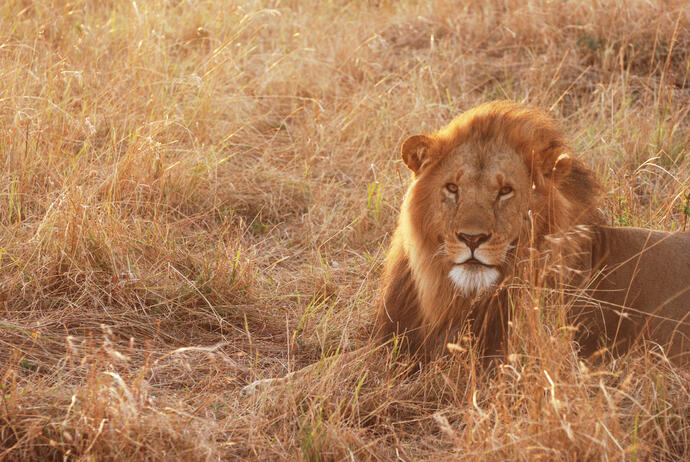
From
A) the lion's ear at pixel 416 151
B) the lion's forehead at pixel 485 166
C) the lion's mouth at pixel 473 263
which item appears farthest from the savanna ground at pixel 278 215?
the lion's ear at pixel 416 151

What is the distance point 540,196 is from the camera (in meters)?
3.35

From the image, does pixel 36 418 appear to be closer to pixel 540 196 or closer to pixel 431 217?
pixel 431 217

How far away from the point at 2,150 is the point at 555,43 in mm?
4197

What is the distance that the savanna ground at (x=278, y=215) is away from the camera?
9.29 feet

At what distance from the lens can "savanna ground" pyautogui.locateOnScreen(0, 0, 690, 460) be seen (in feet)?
9.29

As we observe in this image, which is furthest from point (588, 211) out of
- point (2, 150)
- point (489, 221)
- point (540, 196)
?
point (2, 150)

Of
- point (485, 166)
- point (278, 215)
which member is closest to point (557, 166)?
point (485, 166)

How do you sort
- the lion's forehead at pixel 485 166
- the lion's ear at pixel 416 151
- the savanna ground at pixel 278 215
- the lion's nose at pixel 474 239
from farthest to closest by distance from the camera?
the lion's ear at pixel 416 151, the lion's forehead at pixel 485 166, the lion's nose at pixel 474 239, the savanna ground at pixel 278 215

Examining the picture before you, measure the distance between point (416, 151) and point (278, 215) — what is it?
1.94 m

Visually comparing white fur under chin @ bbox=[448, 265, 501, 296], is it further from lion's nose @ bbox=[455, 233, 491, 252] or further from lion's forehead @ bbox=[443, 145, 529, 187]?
lion's forehead @ bbox=[443, 145, 529, 187]

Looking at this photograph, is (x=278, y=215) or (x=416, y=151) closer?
(x=416, y=151)

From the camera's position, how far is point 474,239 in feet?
10.5

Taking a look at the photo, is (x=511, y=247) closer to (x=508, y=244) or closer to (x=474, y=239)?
(x=508, y=244)

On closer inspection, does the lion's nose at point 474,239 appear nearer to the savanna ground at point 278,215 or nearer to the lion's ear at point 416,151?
the savanna ground at point 278,215
